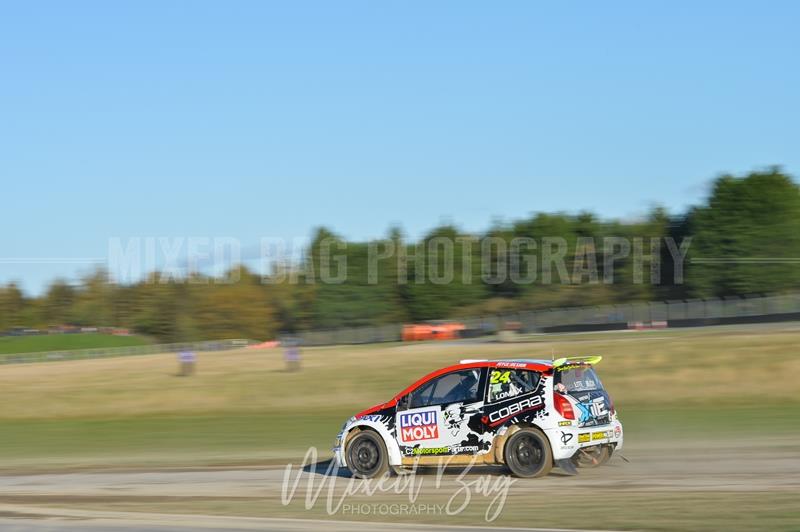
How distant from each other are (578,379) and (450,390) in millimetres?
1766

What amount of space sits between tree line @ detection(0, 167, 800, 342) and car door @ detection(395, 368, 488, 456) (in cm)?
8098

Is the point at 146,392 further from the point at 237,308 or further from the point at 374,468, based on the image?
the point at 237,308

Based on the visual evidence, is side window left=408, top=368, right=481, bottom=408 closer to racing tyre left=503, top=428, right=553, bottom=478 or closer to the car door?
the car door

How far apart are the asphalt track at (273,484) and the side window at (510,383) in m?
1.15

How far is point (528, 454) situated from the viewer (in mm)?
13289

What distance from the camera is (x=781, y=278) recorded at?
8862 cm

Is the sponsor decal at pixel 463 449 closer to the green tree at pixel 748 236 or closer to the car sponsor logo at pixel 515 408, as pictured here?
the car sponsor logo at pixel 515 408

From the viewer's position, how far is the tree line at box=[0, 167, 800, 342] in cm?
9444

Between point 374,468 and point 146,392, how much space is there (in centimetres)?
2478

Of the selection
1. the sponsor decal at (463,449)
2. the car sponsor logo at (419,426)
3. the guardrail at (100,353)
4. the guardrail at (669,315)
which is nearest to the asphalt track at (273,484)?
the sponsor decal at (463,449)

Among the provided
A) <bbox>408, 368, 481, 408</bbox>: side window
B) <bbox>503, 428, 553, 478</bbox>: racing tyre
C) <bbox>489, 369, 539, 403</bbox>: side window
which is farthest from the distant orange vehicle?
<bbox>503, 428, 553, 478</bbox>: racing tyre

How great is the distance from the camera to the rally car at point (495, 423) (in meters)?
13.2

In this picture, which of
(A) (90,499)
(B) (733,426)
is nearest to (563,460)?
(A) (90,499)

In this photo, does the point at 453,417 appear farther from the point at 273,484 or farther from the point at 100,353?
the point at 100,353
